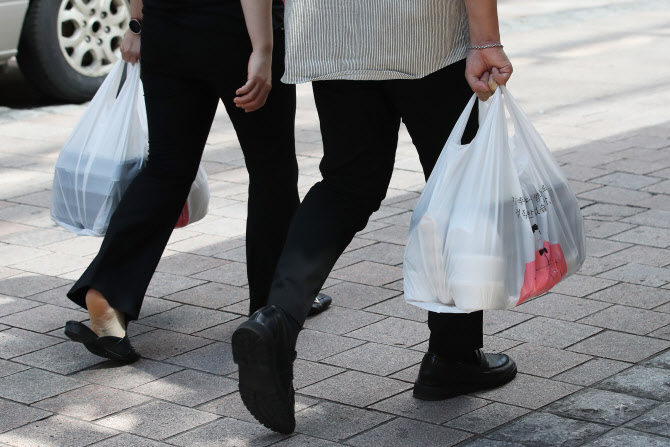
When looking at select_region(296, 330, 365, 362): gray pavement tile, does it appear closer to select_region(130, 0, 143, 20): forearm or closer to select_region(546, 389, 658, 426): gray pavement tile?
select_region(546, 389, 658, 426): gray pavement tile

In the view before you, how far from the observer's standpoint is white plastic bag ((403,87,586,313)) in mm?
3012

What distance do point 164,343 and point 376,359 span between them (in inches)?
28.4

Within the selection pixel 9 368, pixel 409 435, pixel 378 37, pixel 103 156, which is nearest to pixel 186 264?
pixel 103 156

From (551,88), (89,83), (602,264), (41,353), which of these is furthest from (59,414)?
(551,88)

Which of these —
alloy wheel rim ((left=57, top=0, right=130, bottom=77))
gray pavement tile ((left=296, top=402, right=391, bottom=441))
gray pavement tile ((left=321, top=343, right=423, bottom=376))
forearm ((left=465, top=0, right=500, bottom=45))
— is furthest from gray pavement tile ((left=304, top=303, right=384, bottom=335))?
alloy wheel rim ((left=57, top=0, right=130, bottom=77))

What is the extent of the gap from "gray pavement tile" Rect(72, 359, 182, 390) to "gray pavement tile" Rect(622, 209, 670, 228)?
2.40 meters

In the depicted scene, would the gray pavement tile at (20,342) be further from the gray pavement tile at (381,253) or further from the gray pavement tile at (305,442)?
the gray pavement tile at (381,253)

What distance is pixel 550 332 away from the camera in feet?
12.8

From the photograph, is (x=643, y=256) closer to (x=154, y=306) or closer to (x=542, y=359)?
(x=542, y=359)

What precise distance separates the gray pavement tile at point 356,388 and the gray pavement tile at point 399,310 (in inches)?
21.4

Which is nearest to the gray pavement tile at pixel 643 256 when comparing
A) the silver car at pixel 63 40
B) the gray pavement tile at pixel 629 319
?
the gray pavement tile at pixel 629 319

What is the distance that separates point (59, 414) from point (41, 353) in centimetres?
54

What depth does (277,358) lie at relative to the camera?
296 centimetres

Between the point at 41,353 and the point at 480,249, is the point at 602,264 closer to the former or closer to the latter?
the point at 480,249
